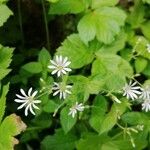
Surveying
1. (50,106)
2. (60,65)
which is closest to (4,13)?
(60,65)

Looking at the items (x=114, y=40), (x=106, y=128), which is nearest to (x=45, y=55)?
(x=114, y=40)

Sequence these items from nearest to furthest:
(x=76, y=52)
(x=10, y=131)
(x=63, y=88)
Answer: (x=10, y=131) < (x=63, y=88) < (x=76, y=52)

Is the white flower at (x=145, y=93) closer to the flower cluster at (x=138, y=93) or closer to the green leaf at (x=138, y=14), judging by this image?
the flower cluster at (x=138, y=93)

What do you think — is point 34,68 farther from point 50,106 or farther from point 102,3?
point 102,3

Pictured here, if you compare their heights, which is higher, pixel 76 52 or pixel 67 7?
pixel 67 7

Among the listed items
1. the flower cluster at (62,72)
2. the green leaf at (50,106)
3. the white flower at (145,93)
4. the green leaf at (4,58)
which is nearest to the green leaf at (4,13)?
the green leaf at (4,58)

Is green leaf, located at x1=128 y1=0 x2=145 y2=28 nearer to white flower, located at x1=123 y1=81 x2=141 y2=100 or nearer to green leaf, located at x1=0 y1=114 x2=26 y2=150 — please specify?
white flower, located at x1=123 y1=81 x2=141 y2=100
